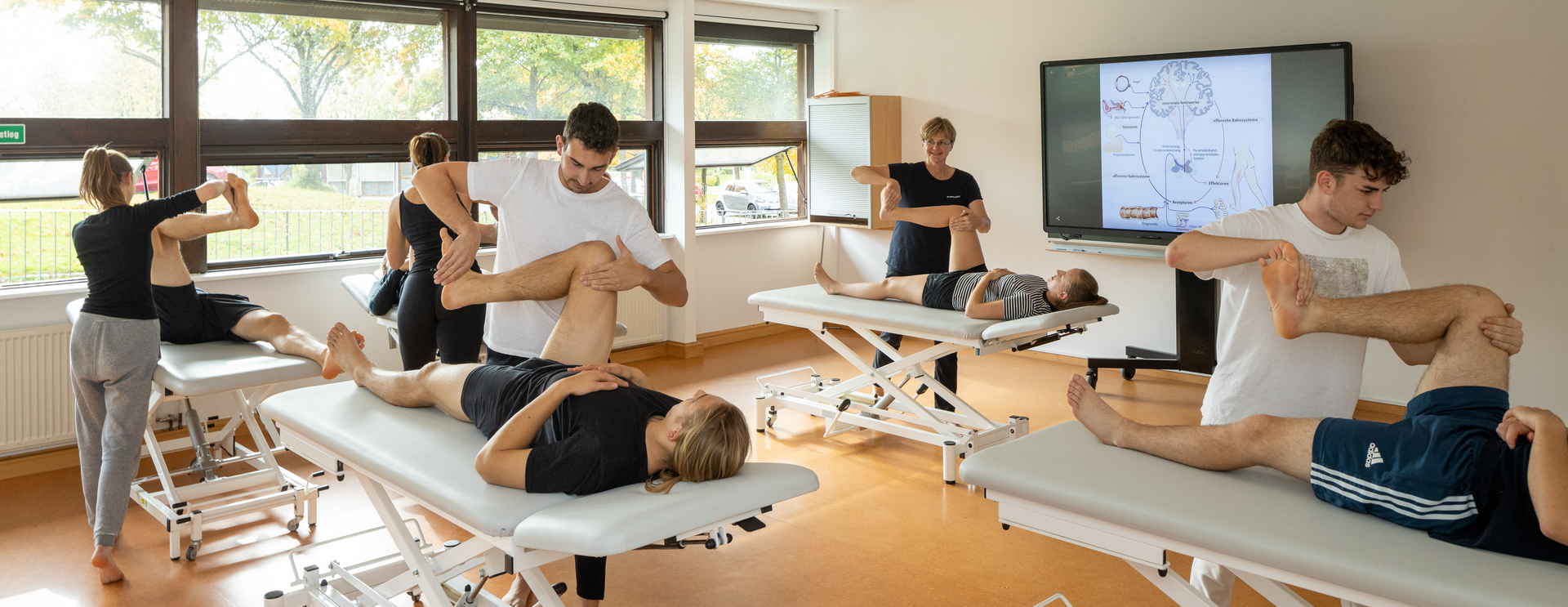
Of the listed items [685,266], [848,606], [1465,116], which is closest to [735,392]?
[685,266]

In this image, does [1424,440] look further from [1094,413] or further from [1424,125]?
[1424,125]

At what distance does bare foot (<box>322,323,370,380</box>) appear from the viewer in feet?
8.96

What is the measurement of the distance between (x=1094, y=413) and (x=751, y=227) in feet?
14.9

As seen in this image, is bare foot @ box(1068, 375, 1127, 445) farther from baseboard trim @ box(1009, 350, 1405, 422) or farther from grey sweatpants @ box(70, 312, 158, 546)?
grey sweatpants @ box(70, 312, 158, 546)

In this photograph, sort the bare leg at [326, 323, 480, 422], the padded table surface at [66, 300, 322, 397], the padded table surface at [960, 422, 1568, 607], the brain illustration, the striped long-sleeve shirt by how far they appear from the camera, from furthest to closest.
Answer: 1. the brain illustration
2. the striped long-sleeve shirt
3. the padded table surface at [66, 300, 322, 397]
4. the bare leg at [326, 323, 480, 422]
5. the padded table surface at [960, 422, 1568, 607]

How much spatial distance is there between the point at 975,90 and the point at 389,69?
10.7 ft

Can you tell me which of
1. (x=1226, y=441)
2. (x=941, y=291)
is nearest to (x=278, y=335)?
(x=941, y=291)

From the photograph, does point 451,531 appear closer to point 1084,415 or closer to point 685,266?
point 1084,415

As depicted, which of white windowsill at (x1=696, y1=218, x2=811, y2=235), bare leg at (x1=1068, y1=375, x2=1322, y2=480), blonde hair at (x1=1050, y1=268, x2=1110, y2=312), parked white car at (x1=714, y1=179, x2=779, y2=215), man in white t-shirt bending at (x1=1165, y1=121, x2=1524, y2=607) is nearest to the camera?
bare leg at (x1=1068, y1=375, x2=1322, y2=480)

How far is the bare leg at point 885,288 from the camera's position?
4062mm

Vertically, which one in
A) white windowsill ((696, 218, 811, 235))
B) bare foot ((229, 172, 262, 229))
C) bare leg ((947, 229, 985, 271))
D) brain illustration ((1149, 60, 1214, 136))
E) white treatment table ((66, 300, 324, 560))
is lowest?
white treatment table ((66, 300, 324, 560))

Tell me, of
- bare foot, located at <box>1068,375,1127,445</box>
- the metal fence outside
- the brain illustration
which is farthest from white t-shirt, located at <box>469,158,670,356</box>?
the brain illustration

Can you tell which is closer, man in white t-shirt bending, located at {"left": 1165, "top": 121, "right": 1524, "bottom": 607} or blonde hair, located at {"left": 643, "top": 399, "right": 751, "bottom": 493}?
blonde hair, located at {"left": 643, "top": 399, "right": 751, "bottom": 493}

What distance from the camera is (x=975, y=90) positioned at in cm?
610
